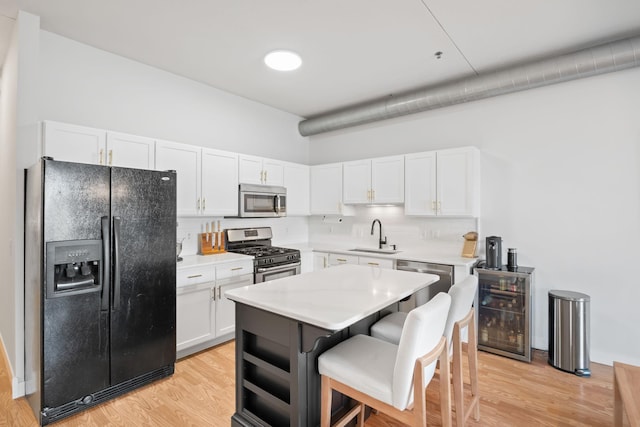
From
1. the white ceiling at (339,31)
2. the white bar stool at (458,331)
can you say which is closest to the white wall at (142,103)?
the white ceiling at (339,31)

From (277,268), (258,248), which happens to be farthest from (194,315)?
(258,248)

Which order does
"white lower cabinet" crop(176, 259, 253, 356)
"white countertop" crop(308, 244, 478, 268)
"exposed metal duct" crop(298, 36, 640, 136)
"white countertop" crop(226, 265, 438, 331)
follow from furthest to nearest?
"white countertop" crop(308, 244, 478, 268), "white lower cabinet" crop(176, 259, 253, 356), "exposed metal duct" crop(298, 36, 640, 136), "white countertop" crop(226, 265, 438, 331)

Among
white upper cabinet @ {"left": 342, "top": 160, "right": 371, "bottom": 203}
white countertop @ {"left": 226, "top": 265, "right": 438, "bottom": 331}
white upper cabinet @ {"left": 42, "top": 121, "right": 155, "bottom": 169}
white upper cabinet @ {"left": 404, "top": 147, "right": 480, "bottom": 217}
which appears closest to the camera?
white countertop @ {"left": 226, "top": 265, "right": 438, "bottom": 331}

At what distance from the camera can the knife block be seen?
391cm

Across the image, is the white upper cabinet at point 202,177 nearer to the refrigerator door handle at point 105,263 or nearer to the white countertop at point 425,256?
the refrigerator door handle at point 105,263

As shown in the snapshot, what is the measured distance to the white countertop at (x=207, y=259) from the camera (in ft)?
10.5

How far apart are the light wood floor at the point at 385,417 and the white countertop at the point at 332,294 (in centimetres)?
98

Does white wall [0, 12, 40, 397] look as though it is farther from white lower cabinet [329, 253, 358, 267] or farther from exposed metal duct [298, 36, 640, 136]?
exposed metal duct [298, 36, 640, 136]

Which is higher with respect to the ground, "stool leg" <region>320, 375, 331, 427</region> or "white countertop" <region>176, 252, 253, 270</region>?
"white countertop" <region>176, 252, 253, 270</region>

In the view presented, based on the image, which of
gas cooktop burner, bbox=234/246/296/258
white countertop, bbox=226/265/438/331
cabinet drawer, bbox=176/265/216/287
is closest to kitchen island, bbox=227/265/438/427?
white countertop, bbox=226/265/438/331

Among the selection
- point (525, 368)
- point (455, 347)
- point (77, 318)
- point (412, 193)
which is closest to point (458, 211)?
point (412, 193)

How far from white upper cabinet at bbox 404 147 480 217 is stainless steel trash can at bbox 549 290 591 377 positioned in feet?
3.96

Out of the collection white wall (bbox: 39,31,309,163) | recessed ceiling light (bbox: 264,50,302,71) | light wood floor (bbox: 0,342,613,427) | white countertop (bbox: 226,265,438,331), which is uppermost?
recessed ceiling light (bbox: 264,50,302,71)

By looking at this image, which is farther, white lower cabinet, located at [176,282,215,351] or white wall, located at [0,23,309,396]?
white lower cabinet, located at [176,282,215,351]
